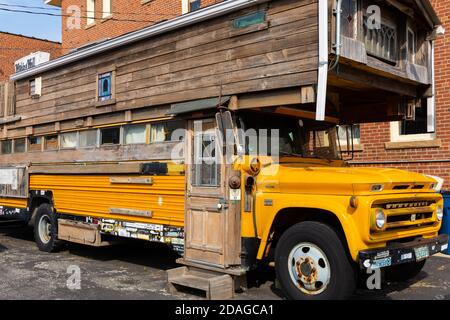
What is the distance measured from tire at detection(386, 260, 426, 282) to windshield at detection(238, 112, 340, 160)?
66.5 inches

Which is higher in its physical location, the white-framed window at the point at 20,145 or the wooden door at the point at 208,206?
the white-framed window at the point at 20,145

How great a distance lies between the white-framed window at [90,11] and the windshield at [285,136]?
15.3 metres

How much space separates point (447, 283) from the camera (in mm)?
6762

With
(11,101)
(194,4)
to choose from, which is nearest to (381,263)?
(11,101)

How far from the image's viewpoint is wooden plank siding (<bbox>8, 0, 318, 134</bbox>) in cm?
558

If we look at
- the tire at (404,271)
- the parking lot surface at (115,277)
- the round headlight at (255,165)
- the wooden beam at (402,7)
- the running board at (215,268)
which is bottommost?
the parking lot surface at (115,277)

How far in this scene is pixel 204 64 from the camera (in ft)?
21.5

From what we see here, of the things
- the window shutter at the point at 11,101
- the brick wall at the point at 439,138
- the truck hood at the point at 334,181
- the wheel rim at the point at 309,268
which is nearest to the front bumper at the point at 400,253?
the wheel rim at the point at 309,268

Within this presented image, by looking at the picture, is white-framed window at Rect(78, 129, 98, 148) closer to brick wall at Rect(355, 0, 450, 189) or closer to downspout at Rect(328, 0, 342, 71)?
downspout at Rect(328, 0, 342, 71)

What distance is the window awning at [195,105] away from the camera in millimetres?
6191

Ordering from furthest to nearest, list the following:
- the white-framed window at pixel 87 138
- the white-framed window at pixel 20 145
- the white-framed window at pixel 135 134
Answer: the white-framed window at pixel 20 145 < the white-framed window at pixel 87 138 < the white-framed window at pixel 135 134

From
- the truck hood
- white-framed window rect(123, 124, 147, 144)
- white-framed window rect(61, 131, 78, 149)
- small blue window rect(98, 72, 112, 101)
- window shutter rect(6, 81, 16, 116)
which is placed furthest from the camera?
window shutter rect(6, 81, 16, 116)

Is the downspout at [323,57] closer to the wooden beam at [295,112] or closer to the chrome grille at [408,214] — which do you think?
the wooden beam at [295,112]

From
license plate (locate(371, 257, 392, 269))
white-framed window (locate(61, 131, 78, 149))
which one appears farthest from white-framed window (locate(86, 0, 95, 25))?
license plate (locate(371, 257, 392, 269))
